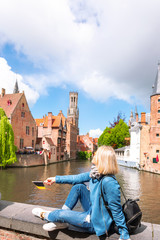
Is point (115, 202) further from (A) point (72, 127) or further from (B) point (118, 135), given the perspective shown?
(A) point (72, 127)

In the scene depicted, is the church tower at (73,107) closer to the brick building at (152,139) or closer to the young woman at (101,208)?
the brick building at (152,139)

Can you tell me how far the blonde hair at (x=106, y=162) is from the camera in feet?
9.26

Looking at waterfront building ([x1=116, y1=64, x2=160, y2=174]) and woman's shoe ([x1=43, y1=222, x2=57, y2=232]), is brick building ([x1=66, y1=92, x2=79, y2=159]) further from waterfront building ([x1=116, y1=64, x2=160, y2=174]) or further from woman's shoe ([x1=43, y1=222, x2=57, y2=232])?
woman's shoe ([x1=43, y1=222, x2=57, y2=232])

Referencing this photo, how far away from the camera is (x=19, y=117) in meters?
38.0

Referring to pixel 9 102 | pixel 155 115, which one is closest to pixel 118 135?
pixel 155 115

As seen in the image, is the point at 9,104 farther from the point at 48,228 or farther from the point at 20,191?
the point at 48,228

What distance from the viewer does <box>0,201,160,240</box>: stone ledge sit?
2.94 meters

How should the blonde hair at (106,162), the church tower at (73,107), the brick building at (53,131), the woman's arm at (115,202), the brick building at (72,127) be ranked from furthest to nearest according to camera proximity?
the church tower at (73,107)
the brick building at (72,127)
the brick building at (53,131)
the blonde hair at (106,162)
the woman's arm at (115,202)

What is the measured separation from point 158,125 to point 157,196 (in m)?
16.7

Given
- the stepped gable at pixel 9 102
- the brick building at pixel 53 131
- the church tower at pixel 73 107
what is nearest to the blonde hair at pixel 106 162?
the stepped gable at pixel 9 102

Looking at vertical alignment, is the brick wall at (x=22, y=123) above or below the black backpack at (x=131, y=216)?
above

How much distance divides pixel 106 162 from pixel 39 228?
162 centimetres

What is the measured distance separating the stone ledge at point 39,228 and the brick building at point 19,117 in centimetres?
3428

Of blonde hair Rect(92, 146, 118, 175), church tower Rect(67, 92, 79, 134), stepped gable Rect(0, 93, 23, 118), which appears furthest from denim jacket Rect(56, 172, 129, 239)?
church tower Rect(67, 92, 79, 134)
